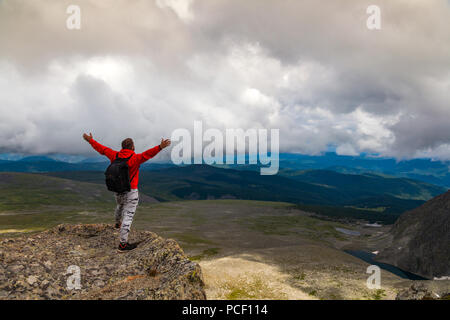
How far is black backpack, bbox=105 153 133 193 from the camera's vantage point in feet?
45.4

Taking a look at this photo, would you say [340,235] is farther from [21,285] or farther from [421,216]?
[21,285]

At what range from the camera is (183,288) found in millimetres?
11094

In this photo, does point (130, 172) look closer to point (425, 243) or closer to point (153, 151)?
point (153, 151)

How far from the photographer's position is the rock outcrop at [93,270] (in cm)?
1098

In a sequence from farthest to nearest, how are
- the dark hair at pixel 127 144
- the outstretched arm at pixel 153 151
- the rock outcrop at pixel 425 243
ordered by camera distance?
the rock outcrop at pixel 425 243 → the dark hair at pixel 127 144 → the outstretched arm at pixel 153 151

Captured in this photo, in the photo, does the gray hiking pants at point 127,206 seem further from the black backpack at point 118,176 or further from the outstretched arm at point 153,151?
the outstretched arm at point 153,151

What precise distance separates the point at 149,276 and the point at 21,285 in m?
5.64

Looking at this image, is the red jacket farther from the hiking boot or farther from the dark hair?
the hiking boot

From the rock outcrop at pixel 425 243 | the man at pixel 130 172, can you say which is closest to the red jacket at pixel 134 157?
the man at pixel 130 172

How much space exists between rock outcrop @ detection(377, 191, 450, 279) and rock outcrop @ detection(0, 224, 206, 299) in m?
74.8

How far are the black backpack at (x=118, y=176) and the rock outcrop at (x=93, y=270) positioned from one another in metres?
4.41

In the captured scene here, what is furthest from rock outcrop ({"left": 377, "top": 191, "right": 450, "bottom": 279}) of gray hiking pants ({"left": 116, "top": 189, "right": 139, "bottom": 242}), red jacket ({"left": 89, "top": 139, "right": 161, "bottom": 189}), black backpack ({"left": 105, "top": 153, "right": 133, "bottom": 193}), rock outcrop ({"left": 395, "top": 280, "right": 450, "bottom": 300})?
black backpack ({"left": 105, "top": 153, "right": 133, "bottom": 193})

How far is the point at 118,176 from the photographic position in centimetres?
1383
